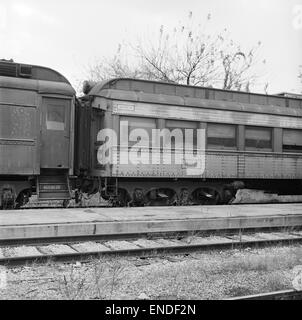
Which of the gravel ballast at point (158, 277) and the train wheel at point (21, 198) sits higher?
the train wheel at point (21, 198)

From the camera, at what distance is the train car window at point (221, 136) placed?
13555 mm

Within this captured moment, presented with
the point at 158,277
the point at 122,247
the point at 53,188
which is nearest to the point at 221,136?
the point at 53,188

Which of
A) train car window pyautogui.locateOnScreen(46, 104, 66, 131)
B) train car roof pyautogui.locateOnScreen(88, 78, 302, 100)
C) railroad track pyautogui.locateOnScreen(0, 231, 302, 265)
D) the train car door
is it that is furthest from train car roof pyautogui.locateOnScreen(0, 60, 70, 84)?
railroad track pyautogui.locateOnScreen(0, 231, 302, 265)

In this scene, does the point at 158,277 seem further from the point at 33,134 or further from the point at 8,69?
the point at 8,69

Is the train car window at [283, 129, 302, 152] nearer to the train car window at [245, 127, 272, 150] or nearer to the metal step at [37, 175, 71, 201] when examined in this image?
the train car window at [245, 127, 272, 150]

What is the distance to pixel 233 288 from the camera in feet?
18.6

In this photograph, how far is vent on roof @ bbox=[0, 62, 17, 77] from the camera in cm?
1175

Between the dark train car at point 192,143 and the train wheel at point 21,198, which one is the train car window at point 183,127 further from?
the train wheel at point 21,198

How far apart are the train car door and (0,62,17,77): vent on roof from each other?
1012mm

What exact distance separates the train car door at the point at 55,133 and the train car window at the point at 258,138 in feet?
17.9

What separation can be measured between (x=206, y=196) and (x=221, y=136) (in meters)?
1.83

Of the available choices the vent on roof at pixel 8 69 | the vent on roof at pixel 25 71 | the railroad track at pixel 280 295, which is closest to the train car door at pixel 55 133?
the vent on roof at pixel 25 71

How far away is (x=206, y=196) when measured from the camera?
551 inches

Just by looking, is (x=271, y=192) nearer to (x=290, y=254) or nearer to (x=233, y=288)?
(x=290, y=254)
